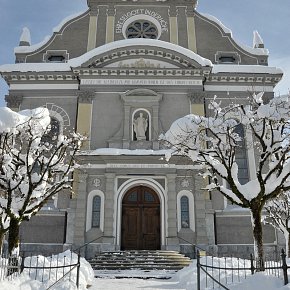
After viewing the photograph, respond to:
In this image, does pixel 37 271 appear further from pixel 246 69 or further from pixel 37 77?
pixel 246 69

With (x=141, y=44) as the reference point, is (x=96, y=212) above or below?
below

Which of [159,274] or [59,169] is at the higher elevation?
Answer: [59,169]

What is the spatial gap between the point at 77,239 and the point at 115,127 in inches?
271

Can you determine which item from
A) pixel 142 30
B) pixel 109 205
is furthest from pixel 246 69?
pixel 109 205

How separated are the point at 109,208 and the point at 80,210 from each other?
1565 mm

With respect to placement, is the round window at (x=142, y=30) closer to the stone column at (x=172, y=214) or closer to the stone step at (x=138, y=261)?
the stone column at (x=172, y=214)

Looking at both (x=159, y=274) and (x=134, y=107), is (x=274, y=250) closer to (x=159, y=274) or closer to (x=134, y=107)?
(x=159, y=274)

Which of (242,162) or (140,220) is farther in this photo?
(242,162)

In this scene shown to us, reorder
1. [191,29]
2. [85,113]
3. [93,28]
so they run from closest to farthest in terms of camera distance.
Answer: [85,113]
[191,29]
[93,28]

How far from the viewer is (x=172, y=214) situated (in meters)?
21.6

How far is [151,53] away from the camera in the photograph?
2547 cm

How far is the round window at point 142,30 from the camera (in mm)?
28391

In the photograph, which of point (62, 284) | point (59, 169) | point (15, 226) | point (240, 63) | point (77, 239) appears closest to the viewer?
point (62, 284)

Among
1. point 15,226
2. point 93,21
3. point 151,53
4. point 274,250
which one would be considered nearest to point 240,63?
point 151,53
